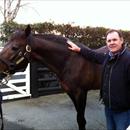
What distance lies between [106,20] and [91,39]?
4.61m

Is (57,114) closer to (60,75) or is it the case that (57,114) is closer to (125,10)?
(60,75)

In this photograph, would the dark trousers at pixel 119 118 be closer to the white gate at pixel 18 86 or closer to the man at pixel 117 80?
the man at pixel 117 80

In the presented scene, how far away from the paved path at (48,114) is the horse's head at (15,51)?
67.0 inches

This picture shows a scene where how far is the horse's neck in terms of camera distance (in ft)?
18.7

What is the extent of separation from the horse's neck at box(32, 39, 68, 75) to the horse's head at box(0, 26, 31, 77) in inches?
9.9

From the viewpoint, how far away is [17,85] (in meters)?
9.25

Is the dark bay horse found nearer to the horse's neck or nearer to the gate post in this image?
the horse's neck

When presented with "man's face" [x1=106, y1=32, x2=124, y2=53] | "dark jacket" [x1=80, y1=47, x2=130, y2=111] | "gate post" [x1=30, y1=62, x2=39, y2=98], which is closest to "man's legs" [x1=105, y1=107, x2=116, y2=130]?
"dark jacket" [x1=80, y1=47, x2=130, y2=111]

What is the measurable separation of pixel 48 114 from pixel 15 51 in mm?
2698

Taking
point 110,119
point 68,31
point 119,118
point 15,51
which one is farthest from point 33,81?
point 119,118

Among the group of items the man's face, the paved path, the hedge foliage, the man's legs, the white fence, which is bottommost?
the paved path

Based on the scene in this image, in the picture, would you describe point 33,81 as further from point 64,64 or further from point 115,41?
point 115,41

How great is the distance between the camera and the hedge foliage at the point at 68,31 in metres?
9.55

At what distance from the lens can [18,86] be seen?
9.20 m
